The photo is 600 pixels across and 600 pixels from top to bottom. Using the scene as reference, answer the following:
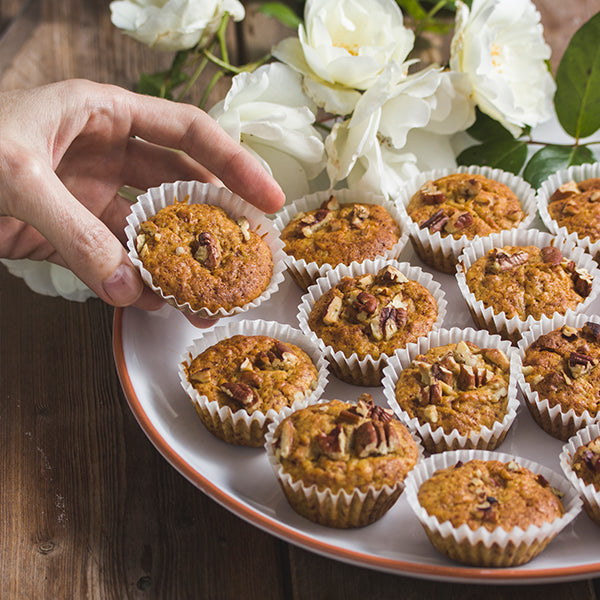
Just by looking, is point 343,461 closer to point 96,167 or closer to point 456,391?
point 456,391

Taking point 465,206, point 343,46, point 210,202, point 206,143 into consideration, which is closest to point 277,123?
point 206,143

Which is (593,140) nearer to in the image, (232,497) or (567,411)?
(567,411)

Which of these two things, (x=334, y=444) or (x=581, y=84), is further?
(x=581, y=84)

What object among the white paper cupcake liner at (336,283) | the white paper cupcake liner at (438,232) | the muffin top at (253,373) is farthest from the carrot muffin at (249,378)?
the white paper cupcake liner at (438,232)

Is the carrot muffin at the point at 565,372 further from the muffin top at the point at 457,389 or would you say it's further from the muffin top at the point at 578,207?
the muffin top at the point at 578,207

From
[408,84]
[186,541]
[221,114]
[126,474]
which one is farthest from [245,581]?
[408,84]

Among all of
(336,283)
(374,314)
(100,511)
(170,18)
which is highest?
(170,18)

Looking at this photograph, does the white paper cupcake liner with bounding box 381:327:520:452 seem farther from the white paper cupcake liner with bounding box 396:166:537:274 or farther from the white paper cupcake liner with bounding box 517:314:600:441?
the white paper cupcake liner with bounding box 396:166:537:274

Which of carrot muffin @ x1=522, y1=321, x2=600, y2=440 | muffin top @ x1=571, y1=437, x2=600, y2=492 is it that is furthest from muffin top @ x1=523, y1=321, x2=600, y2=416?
muffin top @ x1=571, y1=437, x2=600, y2=492
